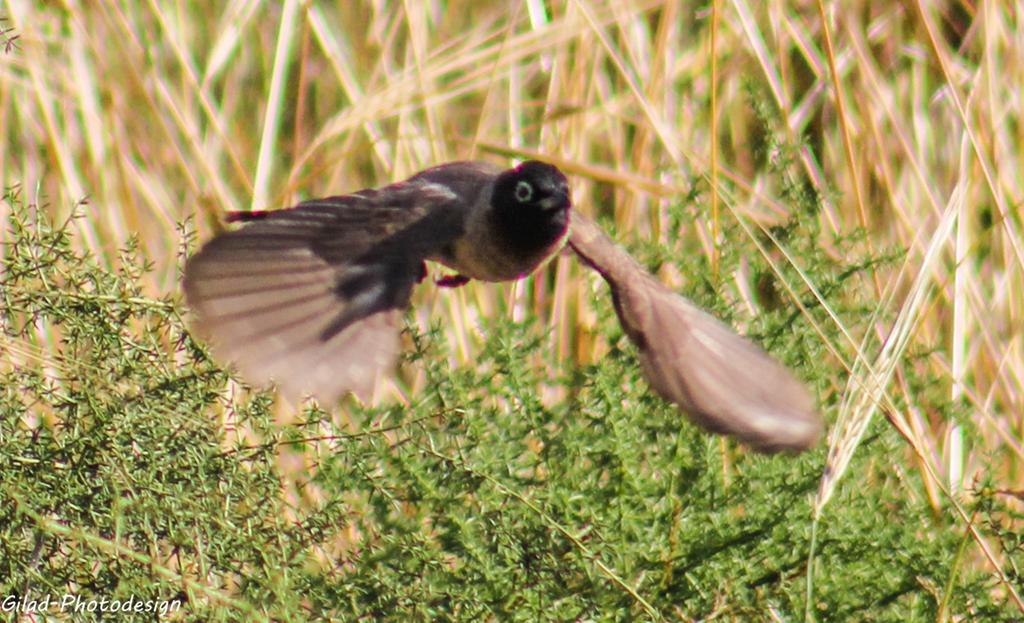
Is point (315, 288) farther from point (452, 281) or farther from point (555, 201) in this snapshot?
point (452, 281)

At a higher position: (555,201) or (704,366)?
(555,201)

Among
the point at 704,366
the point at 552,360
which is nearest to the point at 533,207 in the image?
the point at 552,360

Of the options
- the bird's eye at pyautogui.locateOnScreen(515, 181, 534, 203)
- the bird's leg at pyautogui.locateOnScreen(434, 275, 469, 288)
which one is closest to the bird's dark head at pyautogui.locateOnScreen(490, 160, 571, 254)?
the bird's eye at pyautogui.locateOnScreen(515, 181, 534, 203)

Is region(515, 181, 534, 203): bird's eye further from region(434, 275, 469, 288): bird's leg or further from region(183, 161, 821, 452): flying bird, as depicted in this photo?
region(434, 275, 469, 288): bird's leg

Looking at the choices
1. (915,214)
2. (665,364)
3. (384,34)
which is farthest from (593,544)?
(384,34)

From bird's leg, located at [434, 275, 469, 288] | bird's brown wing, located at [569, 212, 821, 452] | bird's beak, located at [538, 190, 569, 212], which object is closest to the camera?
bird's brown wing, located at [569, 212, 821, 452]

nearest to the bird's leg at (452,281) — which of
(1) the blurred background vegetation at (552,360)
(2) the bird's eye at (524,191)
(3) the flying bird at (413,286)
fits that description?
(3) the flying bird at (413,286)

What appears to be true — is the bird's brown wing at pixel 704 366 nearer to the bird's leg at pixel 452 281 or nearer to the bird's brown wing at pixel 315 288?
the bird's leg at pixel 452 281

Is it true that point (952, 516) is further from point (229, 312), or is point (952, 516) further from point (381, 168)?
point (381, 168)
